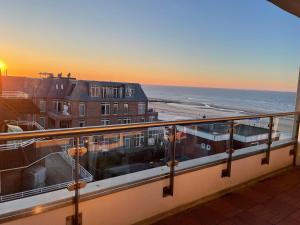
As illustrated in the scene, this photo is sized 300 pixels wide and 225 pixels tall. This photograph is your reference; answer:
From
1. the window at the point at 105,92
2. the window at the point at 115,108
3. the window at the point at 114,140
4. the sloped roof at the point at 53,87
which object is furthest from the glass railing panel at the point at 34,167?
the window at the point at 105,92

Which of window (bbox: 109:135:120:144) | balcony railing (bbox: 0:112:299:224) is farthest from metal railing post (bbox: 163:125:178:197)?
window (bbox: 109:135:120:144)

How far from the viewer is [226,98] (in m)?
5.97

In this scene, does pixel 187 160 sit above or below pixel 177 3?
below

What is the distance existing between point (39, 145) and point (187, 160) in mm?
1487

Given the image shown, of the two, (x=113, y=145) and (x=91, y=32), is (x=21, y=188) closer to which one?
(x=113, y=145)

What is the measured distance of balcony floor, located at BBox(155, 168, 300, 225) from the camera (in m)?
2.11

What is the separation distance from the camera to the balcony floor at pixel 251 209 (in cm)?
211

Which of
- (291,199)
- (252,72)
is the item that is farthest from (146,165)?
(252,72)

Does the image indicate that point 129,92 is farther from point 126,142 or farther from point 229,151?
point 229,151

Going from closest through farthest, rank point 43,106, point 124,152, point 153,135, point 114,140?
point 114,140 < point 124,152 < point 153,135 < point 43,106

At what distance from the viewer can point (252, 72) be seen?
7.57 m

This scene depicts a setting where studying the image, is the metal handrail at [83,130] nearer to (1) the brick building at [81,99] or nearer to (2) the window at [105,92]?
(1) the brick building at [81,99]

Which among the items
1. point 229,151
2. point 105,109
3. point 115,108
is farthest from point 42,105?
point 229,151

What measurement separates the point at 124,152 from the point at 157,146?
1.17ft
